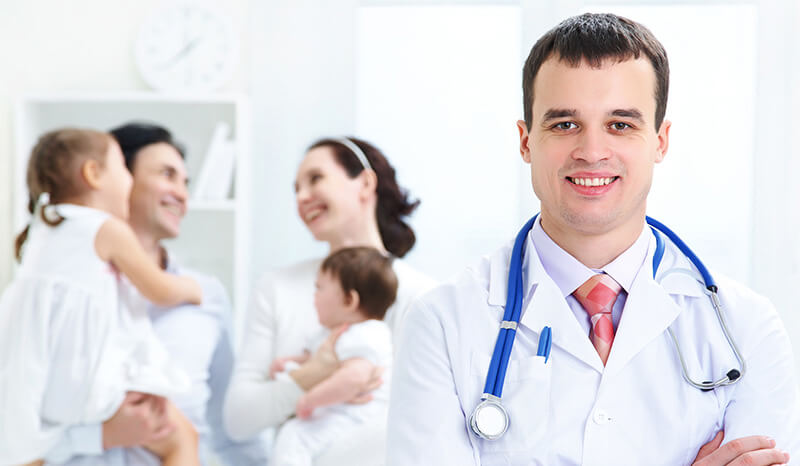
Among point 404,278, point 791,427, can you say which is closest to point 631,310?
point 791,427

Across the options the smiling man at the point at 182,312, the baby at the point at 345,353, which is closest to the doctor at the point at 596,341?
the baby at the point at 345,353

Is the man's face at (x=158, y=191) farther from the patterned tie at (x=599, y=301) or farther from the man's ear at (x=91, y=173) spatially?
the patterned tie at (x=599, y=301)

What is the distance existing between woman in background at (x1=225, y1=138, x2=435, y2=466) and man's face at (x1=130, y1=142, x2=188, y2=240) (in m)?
0.47

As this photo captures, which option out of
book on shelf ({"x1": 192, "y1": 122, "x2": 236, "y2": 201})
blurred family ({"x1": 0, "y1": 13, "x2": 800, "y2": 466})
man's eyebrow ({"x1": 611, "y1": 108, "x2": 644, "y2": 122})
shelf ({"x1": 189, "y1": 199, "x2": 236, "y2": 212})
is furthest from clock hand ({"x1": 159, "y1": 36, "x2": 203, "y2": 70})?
man's eyebrow ({"x1": 611, "y1": 108, "x2": 644, "y2": 122})

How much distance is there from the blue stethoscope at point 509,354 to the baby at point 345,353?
1.02 m

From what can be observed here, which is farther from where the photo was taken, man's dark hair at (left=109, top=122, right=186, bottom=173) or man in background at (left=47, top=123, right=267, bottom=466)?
man's dark hair at (left=109, top=122, right=186, bottom=173)

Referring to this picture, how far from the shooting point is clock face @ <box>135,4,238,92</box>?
122 inches

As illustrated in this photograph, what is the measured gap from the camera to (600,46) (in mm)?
1298

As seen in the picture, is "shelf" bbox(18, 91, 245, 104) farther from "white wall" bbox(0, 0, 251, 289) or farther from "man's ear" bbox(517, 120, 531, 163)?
"man's ear" bbox(517, 120, 531, 163)

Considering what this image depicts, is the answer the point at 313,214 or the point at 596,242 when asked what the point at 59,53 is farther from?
the point at 596,242

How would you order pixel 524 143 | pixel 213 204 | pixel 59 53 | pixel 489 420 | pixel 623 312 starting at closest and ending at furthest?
1. pixel 489 420
2. pixel 623 312
3. pixel 524 143
4. pixel 213 204
5. pixel 59 53

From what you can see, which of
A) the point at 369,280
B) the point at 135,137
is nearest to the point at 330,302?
the point at 369,280

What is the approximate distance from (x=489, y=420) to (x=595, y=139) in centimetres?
46

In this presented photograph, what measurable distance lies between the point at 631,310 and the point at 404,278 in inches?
46.7
